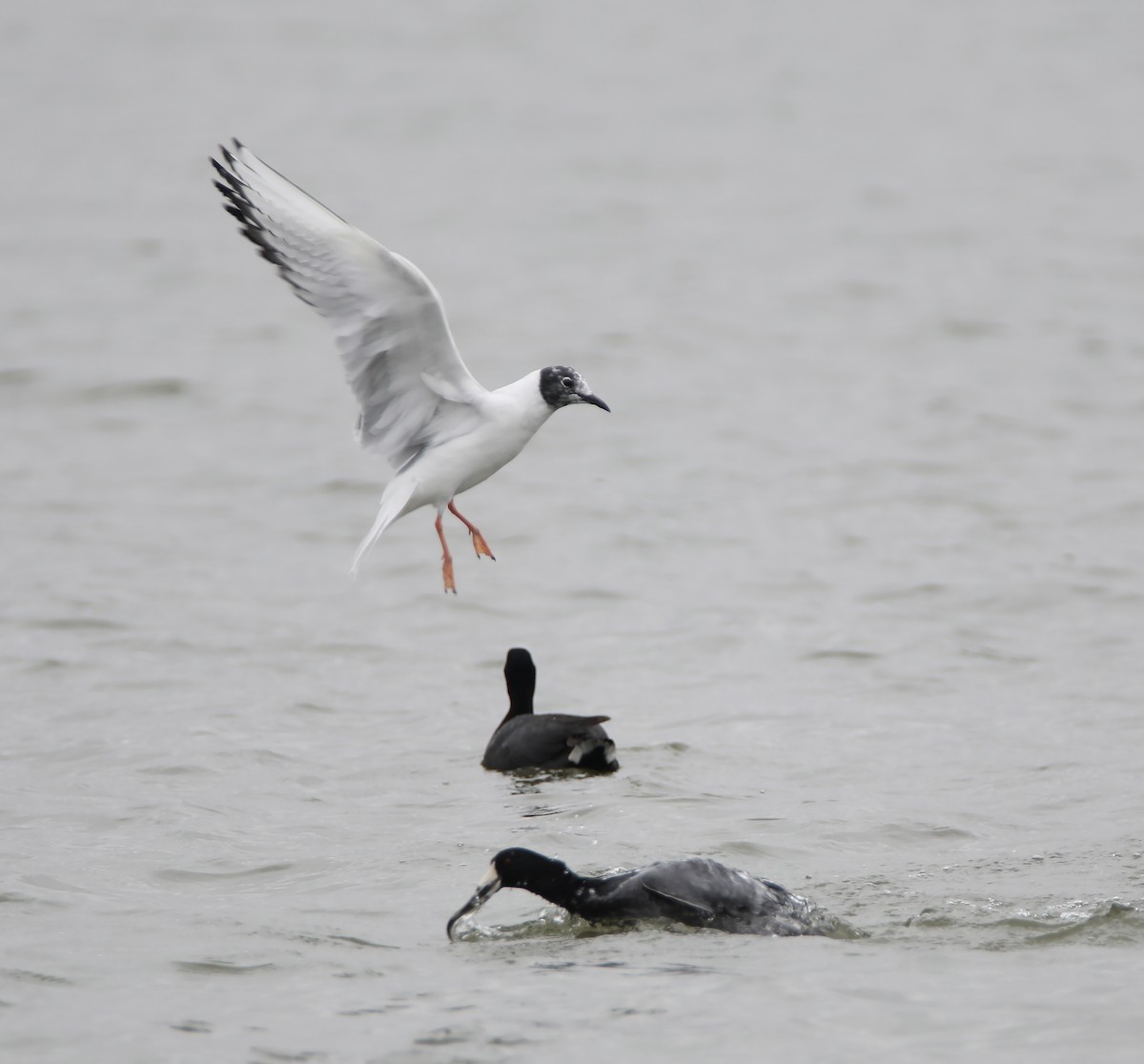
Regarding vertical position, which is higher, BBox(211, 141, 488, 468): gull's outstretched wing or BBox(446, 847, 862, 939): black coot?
BBox(211, 141, 488, 468): gull's outstretched wing

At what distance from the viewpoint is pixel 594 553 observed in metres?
14.9

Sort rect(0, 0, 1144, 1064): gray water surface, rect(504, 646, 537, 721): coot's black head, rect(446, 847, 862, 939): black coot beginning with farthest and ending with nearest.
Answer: rect(504, 646, 537, 721): coot's black head < rect(446, 847, 862, 939): black coot < rect(0, 0, 1144, 1064): gray water surface

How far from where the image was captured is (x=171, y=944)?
7.16m

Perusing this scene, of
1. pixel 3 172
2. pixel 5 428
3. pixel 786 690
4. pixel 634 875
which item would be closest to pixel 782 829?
pixel 634 875

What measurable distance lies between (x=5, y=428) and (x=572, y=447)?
18.5 ft

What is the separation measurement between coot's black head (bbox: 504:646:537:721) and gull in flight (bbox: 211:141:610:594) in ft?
4.95

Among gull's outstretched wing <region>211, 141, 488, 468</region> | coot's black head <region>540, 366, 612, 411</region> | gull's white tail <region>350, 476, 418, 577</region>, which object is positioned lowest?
gull's white tail <region>350, 476, 418, 577</region>

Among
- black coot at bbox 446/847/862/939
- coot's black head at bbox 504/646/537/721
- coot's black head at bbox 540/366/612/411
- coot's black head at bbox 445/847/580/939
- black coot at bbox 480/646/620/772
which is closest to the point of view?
black coot at bbox 446/847/862/939

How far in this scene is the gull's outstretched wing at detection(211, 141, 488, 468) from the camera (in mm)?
8562

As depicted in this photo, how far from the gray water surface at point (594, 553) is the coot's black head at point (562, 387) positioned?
2.06 m

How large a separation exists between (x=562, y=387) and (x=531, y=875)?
2665 millimetres

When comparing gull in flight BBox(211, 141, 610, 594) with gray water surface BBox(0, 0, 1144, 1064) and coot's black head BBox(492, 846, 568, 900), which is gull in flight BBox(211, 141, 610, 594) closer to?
gray water surface BBox(0, 0, 1144, 1064)

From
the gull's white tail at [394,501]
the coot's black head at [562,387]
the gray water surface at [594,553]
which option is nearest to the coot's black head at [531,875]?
Result: the gray water surface at [594,553]

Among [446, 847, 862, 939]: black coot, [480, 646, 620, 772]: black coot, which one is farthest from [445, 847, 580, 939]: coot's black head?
[480, 646, 620, 772]: black coot
